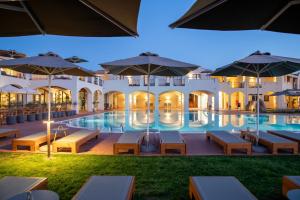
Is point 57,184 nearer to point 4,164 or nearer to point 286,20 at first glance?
point 4,164

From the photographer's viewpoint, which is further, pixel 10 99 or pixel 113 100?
pixel 113 100

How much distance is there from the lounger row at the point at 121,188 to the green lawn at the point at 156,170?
0.61 m

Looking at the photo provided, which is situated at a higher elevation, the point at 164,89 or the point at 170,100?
the point at 164,89

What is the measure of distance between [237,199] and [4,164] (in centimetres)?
553

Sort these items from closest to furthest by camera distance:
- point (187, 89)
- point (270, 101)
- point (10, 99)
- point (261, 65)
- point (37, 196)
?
point (37, 196) → point (261, 65) → point (10, 99) → point (187, 89) → point (270, 101)

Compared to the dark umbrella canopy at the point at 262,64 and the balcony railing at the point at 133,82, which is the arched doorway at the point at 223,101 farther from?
the dark umbrella canopy at the point at 262,64

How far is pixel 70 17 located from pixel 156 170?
3.70 m

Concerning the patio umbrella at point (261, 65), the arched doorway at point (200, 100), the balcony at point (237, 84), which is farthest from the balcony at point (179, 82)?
the patio umbrella at point (261, 65)

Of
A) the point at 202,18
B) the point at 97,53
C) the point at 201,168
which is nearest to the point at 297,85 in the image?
the point at 201,168


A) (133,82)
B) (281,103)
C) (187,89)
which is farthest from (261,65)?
(281,103)

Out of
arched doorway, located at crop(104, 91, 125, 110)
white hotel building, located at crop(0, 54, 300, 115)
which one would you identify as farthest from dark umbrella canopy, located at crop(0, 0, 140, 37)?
arched doorway, located at crop(104, 91, 125, 110)

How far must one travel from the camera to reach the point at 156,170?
4.98 metres

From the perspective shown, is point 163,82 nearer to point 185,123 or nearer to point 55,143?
point 185,123

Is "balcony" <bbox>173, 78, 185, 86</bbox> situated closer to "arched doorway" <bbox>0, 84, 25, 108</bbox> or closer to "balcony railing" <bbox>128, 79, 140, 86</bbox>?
"balcony railing" <bbox>128, 79, 140, 86</bbox>
